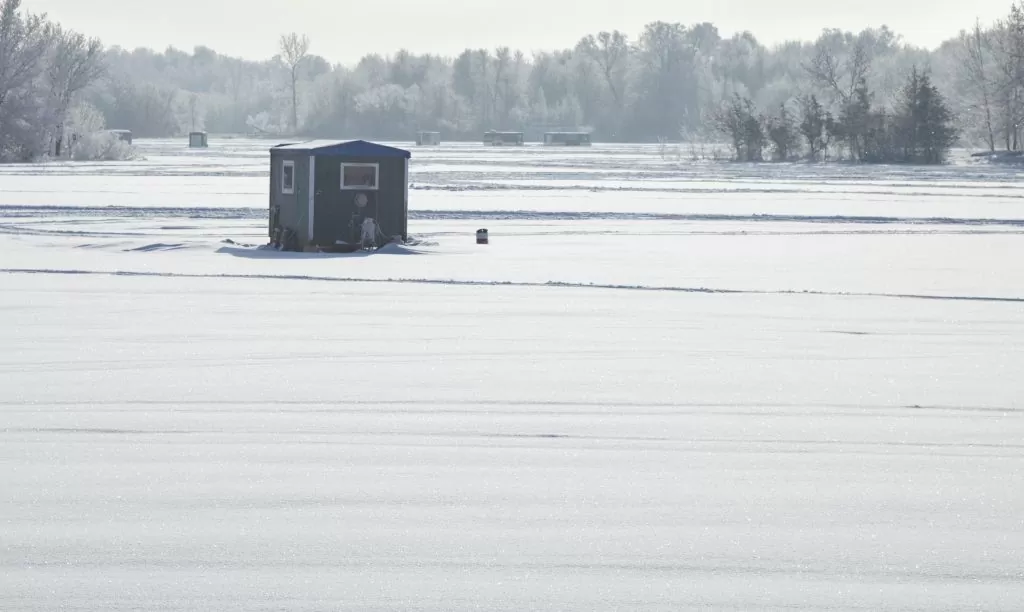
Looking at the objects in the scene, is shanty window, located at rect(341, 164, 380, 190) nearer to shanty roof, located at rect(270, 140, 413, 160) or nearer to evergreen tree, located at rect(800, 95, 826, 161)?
shanty roof, located at rect(270, 140, 413, 160)

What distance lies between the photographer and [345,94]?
161m

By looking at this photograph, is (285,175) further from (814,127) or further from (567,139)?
(567,139)

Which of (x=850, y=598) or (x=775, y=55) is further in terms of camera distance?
(x=775, y=55)

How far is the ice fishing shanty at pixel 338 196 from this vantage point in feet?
70.7

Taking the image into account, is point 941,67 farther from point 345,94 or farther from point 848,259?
point 848,259

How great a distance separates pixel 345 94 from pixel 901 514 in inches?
6228

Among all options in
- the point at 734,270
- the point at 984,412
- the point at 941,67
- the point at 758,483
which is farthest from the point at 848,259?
the point at 941,67

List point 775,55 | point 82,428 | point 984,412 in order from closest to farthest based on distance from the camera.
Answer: point 82,428 → point 984,412 → point 775,55

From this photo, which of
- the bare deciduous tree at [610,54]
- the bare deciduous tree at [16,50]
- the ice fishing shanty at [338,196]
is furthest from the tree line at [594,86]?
the ice fishing shanty at [338,196]

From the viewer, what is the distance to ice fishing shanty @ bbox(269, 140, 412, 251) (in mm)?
21547

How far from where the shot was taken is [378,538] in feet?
18.8

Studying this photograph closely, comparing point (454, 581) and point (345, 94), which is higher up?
point (345, 94)

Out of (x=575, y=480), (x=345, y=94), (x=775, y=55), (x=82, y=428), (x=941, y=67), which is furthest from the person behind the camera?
(x=775, y=55)

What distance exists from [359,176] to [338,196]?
0.47 meters
